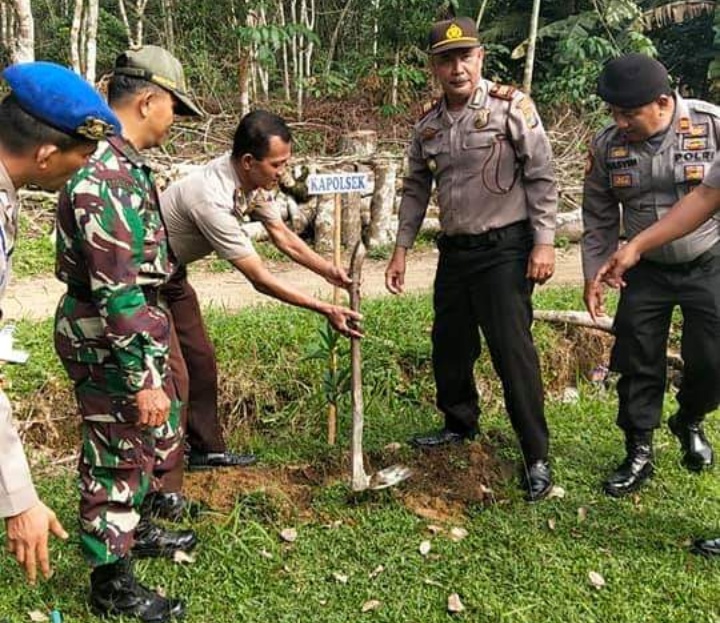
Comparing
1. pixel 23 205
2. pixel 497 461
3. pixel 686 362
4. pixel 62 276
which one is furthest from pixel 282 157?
pixel 23 205

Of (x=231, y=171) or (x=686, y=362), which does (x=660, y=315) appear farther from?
(x=231, y=171)

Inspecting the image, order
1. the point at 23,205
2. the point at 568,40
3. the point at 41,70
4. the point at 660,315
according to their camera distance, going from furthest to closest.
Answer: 1. the point at 568,40
2. the point at 23,205
3. the point at 660,315
4. the point at 41,70

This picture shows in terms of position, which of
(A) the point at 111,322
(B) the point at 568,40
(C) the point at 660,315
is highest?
(B) the point at 568,40

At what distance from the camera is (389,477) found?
3.62 meters

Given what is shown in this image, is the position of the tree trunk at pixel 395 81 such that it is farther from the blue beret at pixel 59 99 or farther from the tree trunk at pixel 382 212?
the blue beret at pixel 59 99

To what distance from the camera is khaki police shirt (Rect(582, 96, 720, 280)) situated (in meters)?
3.37

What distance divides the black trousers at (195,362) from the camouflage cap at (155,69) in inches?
39.6

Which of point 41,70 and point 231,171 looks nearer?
point 41,70

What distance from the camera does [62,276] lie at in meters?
2.63

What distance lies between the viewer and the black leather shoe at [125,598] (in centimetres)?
277

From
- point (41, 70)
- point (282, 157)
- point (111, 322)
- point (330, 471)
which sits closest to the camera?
point (41, 70)

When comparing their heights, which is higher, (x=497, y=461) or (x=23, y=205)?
(x=23, y=205)

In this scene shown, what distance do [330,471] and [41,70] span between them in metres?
2.45

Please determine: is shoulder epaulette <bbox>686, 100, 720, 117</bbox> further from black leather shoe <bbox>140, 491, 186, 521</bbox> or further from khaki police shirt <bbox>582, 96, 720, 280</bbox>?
black leather shoe <bbox>140, 491, 186, 521</bbox>
